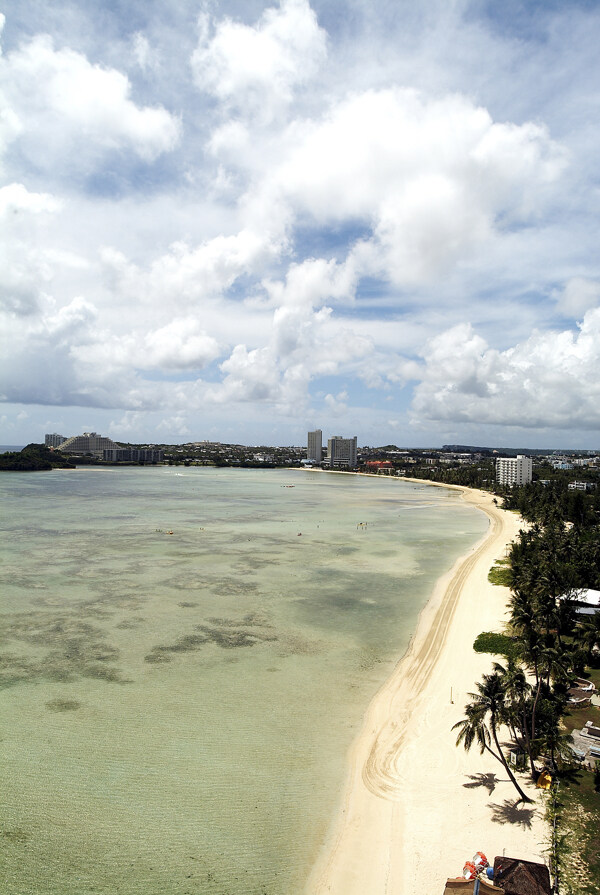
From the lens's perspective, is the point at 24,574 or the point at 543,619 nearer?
the point at 543,619

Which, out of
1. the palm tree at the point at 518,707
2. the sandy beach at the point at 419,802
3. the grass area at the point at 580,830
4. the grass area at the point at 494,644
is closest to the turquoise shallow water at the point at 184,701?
the sandy beach at the point at 419,802

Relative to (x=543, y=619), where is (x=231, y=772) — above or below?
below

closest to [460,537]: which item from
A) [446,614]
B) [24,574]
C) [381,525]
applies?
[381,525]

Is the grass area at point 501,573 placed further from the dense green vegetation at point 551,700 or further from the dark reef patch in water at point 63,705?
the dark reef patch in water at point 63,705

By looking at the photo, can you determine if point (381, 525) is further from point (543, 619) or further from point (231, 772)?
point (231, 772)

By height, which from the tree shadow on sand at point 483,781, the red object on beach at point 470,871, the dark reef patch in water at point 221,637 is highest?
the red object on beach at point 470,871

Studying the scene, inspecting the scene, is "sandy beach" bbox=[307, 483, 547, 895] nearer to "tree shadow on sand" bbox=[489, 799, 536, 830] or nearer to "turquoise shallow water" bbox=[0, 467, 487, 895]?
"tree shadow on sand" bbox=[489, 799, 536, 830]

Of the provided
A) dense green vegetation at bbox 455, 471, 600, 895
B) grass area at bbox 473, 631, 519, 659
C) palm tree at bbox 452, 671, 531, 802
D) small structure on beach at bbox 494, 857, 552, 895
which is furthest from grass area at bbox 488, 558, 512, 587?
small structure on beach at bbox 494, 857, 552, 895
